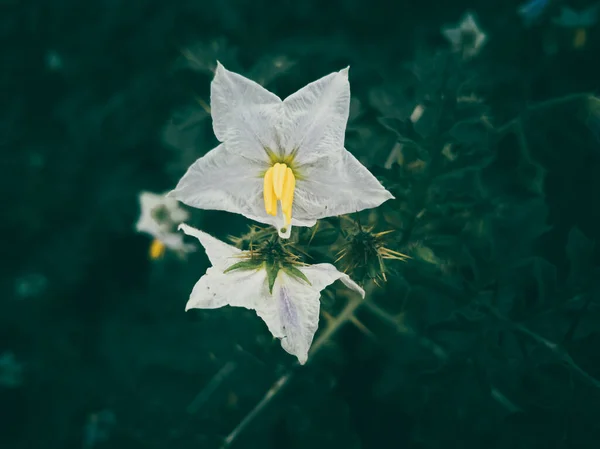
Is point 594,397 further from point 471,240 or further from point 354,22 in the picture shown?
point 354,22

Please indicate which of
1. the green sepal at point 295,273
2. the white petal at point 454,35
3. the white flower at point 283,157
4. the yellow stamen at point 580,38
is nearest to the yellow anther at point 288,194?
the white flower at point 283,157

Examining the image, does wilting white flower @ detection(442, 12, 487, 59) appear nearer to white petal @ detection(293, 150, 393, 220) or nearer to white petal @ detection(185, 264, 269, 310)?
white petal @ detection(293, 150, 393, 220)

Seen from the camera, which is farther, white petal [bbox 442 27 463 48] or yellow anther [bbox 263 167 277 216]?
white petal [bbox 442 27 463 48]

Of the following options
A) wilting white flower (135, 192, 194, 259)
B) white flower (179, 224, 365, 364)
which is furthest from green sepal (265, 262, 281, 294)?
wilting white flower (135, 192, 194, 259)

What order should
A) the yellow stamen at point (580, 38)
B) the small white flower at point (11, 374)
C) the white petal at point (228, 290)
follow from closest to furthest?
the white petal at point (228, 290) < the yellow stamen at point (580, 38) < the small white flower at point (11, 374)

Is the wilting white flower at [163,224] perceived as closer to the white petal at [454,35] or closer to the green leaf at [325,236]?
the green leaf at [325,236]

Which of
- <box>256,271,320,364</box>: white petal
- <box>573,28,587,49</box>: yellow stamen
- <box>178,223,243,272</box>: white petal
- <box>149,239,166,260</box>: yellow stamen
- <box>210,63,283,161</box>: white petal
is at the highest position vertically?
<box>210,63,283,161</box>: white petal
